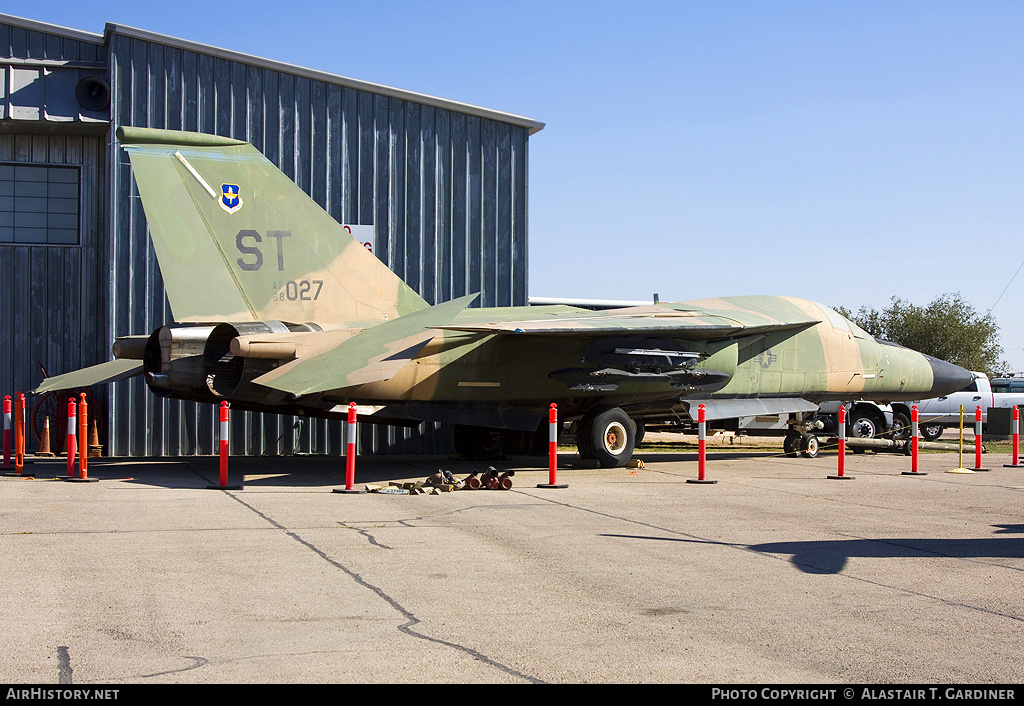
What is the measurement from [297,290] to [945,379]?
12.9 meters

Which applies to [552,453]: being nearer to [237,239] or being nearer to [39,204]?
[237,239]

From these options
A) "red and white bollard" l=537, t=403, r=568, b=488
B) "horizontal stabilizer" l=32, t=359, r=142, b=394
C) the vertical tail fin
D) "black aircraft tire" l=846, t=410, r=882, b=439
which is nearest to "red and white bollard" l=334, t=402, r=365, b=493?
"red and white bollard" l=537, t=403, r=568, b=488

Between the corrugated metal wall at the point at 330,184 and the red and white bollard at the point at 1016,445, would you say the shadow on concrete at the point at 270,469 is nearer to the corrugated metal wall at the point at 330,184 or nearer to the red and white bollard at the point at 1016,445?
the corrugated metal wall at the point at 330,184

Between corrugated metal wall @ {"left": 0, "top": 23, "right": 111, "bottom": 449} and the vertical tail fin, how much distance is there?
5870mm

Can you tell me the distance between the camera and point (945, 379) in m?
18.4

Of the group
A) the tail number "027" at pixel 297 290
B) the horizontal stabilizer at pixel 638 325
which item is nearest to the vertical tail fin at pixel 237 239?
the tail number "027" at pixel 297 290

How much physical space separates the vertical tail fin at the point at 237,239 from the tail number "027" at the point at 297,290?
14 millimetres

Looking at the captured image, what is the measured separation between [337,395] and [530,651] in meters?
9.05

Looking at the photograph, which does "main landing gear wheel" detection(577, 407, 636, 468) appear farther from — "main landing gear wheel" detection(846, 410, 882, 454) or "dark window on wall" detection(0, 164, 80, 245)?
"dark window on wall" detection(0, 164, 80, 245)

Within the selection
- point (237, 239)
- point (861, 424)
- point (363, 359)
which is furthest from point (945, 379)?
point (237, 239)

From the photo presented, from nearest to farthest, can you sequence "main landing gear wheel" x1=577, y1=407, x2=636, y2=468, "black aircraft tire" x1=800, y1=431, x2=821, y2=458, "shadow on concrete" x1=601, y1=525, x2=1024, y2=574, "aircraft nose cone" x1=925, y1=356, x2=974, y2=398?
"shadow on concrete" x1=601, y1=525, x2=1024, y2=574
"main landing gear wheel" x1=577, y1=407, x2=636, y2=468
"black aircraft tire" x1=800, y1=431, x2=821, y2=458
"aircraft nose cone" x1=925, y1=356, x2=974, y2=398

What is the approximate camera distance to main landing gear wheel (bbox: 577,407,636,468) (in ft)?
47.6
